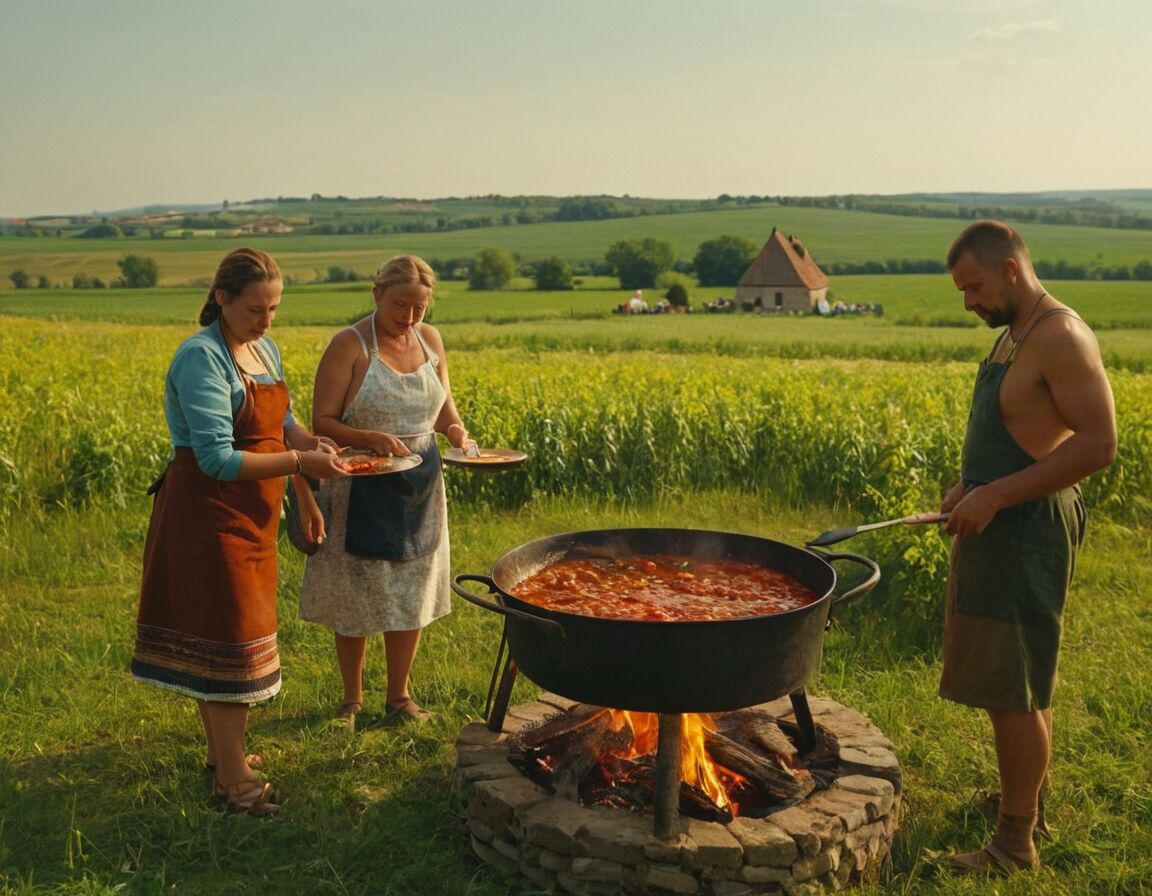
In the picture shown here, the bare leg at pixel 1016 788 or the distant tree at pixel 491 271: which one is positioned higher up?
the distant tree at pixel 491 271

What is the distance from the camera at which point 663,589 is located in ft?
13.4

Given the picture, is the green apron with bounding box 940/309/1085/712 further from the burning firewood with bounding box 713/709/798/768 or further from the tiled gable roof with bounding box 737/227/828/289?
the tiled gable roof with bounding box 737/227/828/289

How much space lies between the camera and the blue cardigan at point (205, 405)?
374cm

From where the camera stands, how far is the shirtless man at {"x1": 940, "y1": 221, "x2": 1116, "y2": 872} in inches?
132

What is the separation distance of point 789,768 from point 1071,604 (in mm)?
3825

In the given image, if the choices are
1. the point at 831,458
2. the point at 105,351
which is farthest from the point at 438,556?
the point at 105,351

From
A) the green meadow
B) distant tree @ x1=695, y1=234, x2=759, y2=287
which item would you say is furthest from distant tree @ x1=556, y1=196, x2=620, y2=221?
the green meadow

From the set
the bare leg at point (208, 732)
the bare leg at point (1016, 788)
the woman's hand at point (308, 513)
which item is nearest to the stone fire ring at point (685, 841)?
the bare leg at point (1016, 788)

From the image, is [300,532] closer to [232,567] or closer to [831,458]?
[232,567]

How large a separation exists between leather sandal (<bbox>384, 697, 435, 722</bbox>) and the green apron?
2.64 metres

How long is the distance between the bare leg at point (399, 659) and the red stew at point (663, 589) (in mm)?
1068

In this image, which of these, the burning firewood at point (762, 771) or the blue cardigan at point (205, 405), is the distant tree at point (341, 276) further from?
the burning firewood at point (762, 771)

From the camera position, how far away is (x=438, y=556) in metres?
5.00

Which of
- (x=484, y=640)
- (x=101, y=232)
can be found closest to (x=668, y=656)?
(x=484, y=640)
